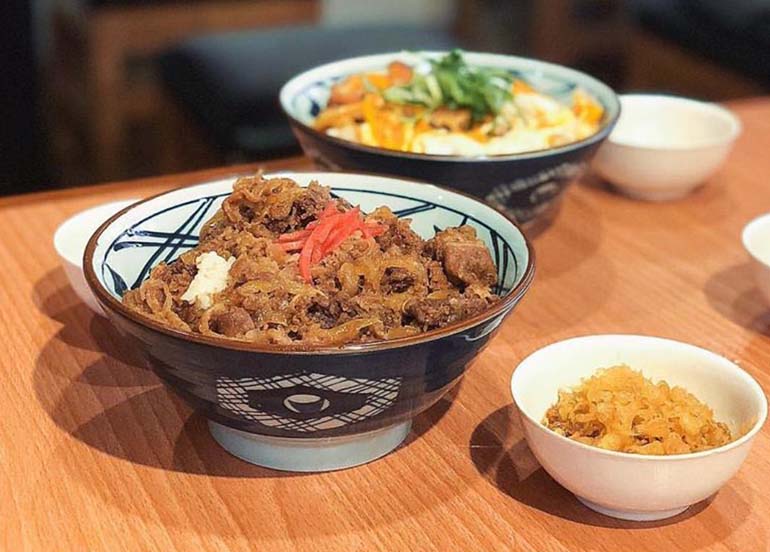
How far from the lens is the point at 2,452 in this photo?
1042 millimetres

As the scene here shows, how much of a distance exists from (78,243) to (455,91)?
58cm

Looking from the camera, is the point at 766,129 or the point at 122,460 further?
the point at 766,129

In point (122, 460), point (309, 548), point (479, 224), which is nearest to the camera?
point (309, 548)

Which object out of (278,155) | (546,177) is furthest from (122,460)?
(278,155)

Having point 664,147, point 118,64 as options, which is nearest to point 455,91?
point 664,147

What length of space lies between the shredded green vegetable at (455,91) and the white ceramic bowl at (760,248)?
1.30 ft

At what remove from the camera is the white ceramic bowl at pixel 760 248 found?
4.28ft

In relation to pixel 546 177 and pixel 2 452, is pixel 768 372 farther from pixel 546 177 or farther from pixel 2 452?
pixel 2 452

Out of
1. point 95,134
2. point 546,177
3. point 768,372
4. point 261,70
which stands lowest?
point 95,134

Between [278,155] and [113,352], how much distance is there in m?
1.75

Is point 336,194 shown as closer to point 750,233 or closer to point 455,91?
point 455,91

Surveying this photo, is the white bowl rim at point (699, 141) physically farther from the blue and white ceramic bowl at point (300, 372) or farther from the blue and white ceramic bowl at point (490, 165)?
the blue and white ceramic bowl at point (300, 372)

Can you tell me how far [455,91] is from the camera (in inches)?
61.4

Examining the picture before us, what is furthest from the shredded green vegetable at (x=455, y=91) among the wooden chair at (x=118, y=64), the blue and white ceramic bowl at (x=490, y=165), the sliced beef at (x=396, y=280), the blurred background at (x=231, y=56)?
the wooden chair at (x=118, y=64)
